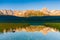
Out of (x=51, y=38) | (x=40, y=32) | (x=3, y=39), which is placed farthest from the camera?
(x=40, y=32)

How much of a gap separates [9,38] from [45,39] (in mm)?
2028

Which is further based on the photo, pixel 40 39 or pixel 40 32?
pixel 40 32

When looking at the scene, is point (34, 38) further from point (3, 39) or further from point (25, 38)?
point (3, 39)

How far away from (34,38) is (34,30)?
305 centimetres

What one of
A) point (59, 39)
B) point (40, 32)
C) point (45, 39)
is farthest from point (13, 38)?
point (40, 32)

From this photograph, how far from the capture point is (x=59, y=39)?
1094 centimetres

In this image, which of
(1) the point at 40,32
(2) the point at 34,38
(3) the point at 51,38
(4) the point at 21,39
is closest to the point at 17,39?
(4) the point at 21,39

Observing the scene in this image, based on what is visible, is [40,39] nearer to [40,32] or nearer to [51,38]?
[51,38]

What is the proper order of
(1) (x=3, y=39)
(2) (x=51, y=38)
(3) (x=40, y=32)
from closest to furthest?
(1) (x=3, y=39)
(2) (x=51, y=38)
(3) (x=40, y=32)

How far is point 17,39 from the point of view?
35.1ft

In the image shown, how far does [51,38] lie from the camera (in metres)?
11.2

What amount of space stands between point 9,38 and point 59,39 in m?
2.81

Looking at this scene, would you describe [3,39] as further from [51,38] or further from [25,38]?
[51,38]

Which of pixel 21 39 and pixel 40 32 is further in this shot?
pixel 40 32
